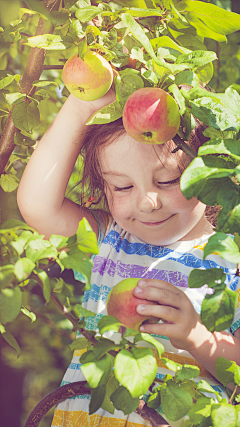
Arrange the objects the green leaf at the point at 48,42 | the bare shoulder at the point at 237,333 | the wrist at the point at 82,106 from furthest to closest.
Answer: the bare shoulder at the point at 237,333 < the wrist at the point at 82,106 < the green leaf at the point at 48,42

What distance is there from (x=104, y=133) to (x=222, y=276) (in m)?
0.62

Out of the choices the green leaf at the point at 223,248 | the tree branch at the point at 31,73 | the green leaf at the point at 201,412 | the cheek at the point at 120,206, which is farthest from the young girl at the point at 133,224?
the green leaf at the point at 223,248

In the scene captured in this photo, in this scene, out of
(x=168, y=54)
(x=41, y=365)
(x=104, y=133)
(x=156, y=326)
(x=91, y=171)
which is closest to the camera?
(x=168, y=54)

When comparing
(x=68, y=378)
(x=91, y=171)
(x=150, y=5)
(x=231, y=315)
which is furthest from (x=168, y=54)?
(x=68, y=378)

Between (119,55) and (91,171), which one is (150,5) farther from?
(91,171)

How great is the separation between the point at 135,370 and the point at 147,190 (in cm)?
52

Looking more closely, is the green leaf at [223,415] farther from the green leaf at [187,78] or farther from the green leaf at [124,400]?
the green leaf at [187,78]

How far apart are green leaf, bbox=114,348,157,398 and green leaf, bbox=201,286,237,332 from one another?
0.32 feet

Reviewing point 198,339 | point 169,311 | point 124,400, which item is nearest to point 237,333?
point 198,339

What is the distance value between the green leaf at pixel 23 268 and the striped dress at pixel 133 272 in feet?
2.18

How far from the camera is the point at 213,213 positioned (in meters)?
1.38

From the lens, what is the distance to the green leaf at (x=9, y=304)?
47 cm

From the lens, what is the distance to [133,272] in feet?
3.89

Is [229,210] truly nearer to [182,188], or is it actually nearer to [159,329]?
[182,188]
